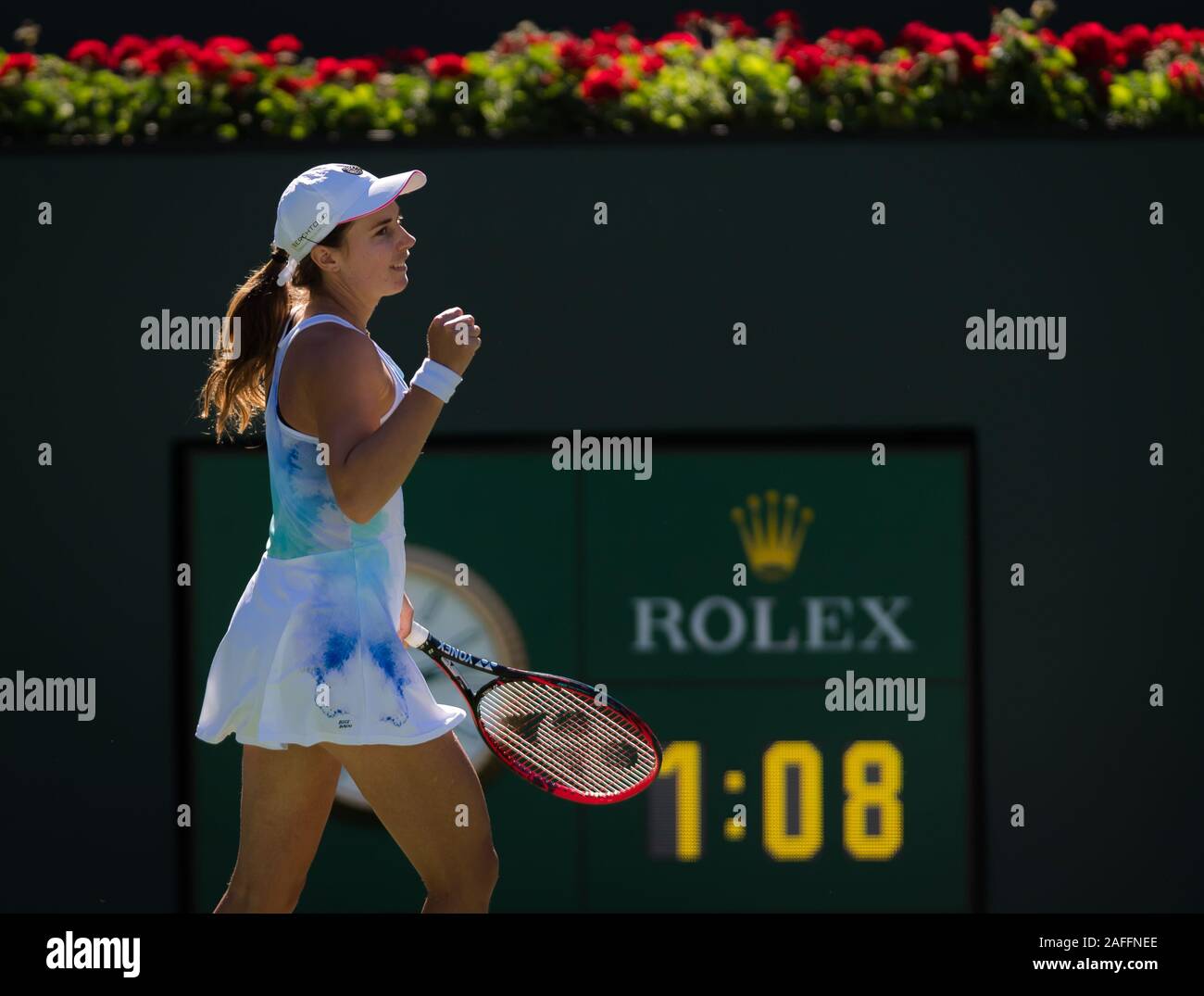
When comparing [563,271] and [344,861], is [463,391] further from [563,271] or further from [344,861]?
[344,861]

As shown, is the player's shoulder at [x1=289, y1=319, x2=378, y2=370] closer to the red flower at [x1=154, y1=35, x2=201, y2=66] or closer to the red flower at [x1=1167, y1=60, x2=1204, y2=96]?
the red flower at [x1=154, y1=35, x2=201, y2=66]

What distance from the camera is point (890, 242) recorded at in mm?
5160

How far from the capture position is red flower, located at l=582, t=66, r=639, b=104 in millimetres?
5176

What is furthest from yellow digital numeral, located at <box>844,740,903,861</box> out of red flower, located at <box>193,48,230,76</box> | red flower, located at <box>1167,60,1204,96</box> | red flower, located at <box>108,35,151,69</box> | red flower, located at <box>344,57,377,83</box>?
red flower, located at <box>108,35,151,69</box>

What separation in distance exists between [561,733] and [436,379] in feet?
2.79

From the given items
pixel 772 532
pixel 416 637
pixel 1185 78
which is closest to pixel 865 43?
pixel 1185 78

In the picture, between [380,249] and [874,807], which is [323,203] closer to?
[380,249]

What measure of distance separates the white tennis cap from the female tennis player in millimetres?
12

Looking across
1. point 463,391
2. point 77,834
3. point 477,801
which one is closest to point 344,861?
point 77,834

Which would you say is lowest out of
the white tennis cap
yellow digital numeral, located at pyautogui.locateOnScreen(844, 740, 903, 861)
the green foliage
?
yellow digital numeral, located at pyautogui.locateOnScreen(844, 740, 903, 861)

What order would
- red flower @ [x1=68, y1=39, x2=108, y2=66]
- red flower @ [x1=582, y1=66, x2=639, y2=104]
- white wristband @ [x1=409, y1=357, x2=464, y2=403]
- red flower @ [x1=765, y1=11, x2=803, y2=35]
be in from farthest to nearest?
red flower @ [x1=765, y1=11, x2=803, y2=35]
red flower @ [x1=68, y1=39, x2=108, y2=66]
red flower @ [x1=582, y1=66, x2=639, y2=104]
white wristband @ [x1=409, y1=357, x2=464, y2=403]

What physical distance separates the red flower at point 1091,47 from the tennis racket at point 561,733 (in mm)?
2649

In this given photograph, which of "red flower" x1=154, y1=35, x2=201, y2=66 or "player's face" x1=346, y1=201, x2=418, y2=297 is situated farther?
"red flower" x1=154, y1=35, x2=201, y2=66
